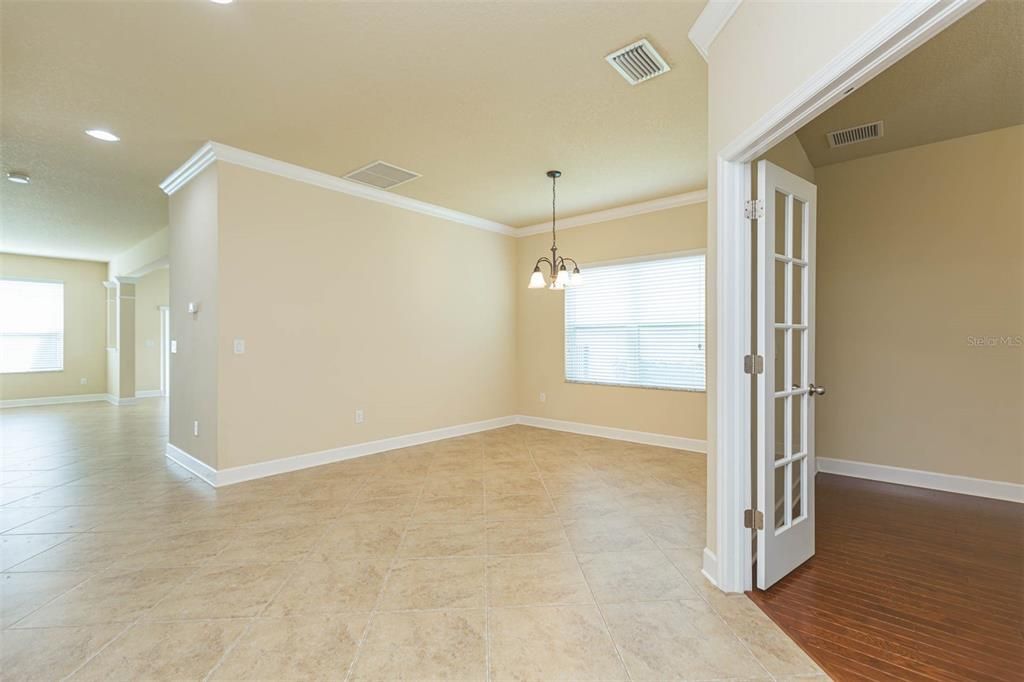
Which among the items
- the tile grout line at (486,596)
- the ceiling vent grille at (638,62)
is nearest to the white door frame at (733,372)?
the ceiling vent grille at (638,62)

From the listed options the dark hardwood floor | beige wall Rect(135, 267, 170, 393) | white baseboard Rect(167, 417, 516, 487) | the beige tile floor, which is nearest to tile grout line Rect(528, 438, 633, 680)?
the beige tile floor

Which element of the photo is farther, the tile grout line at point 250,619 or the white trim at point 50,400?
the white trim at point 50,400

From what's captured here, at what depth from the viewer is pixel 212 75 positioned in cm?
279

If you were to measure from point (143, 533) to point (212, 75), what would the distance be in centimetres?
293

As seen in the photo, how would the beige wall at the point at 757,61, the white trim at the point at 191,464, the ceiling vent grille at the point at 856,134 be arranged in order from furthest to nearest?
1. the white trim at the point at 191,464
2. the ceiling vent grille at the point at 856,134
3. the beige wall at the point at 757,61

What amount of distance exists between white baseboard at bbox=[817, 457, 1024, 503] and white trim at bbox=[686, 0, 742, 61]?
3.81 metres

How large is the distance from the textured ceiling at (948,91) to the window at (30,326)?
39.9 ft

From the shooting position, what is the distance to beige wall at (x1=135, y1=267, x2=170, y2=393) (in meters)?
9.67

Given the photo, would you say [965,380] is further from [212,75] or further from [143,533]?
[143,533]

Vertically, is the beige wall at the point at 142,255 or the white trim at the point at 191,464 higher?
the beige wall at the point at 142,255

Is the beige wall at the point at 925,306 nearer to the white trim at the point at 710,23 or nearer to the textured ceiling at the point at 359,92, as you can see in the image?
the textured ceiling at the point at 359,92

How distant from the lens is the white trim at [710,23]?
6.98 ft

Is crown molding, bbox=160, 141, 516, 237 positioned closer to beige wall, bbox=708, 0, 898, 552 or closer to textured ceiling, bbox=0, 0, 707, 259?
textured ceiling, bbox=0, 0, 707, 259

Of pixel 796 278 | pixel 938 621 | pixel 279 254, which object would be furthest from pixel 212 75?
pixel 938 621
